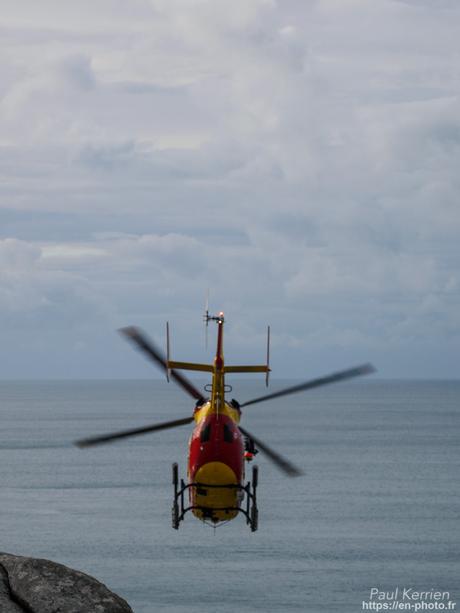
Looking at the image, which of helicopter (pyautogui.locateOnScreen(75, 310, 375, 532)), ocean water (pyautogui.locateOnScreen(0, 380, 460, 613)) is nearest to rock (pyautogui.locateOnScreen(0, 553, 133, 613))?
helicopter (pyautogui.locateOnScreen(75, 310, 375, 532))

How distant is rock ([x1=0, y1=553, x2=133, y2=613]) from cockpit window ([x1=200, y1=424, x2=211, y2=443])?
513cm

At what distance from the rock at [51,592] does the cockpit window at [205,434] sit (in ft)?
16.8

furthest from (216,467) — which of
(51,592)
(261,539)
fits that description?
(261,539)

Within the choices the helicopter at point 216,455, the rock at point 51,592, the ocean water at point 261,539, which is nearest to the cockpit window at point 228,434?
the helicopter at point 216,455

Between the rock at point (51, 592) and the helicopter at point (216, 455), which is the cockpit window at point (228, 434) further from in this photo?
the rock at point (51, 592)

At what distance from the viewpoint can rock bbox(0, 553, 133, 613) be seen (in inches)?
1064

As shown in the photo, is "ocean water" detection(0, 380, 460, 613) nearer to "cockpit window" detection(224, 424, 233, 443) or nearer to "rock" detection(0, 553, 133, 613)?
"rock" detection(0, 553, 133, 613)

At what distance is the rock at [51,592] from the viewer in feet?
88.6

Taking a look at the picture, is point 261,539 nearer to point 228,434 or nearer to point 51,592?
point 51,592

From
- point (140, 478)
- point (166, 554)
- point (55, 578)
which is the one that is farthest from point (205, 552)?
point (55, 578)

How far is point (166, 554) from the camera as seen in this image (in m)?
113

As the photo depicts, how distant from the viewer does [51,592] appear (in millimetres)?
27344

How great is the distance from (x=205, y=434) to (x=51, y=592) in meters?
6.22

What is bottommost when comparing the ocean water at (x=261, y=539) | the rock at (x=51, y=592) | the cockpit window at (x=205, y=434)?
the ocean water at (x=261, y=539)
